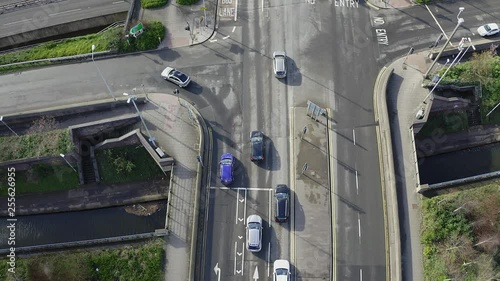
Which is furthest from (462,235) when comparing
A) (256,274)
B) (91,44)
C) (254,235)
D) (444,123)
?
(91,44)

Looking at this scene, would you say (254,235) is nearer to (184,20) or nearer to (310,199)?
(310,199)

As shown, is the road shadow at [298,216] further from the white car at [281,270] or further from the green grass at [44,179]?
the green grass at [44,179]

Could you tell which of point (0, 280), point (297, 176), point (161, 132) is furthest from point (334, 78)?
point (0, 280)

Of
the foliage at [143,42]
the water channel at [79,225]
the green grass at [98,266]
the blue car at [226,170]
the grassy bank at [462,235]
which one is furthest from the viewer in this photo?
the foliage at [143,42]

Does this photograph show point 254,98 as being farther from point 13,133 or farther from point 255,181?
point 13,133

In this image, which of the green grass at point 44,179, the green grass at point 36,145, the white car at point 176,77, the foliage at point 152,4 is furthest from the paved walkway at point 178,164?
the foliage at point 152,4

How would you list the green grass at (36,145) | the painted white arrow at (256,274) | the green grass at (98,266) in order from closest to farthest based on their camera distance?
the painted white arrow at (256,274) → the green grass at (98,266) → the green grass at (36,145)

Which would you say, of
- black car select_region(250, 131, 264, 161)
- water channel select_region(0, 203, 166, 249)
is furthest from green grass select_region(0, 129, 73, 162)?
black car select_region(250, 131, 264, 161)
